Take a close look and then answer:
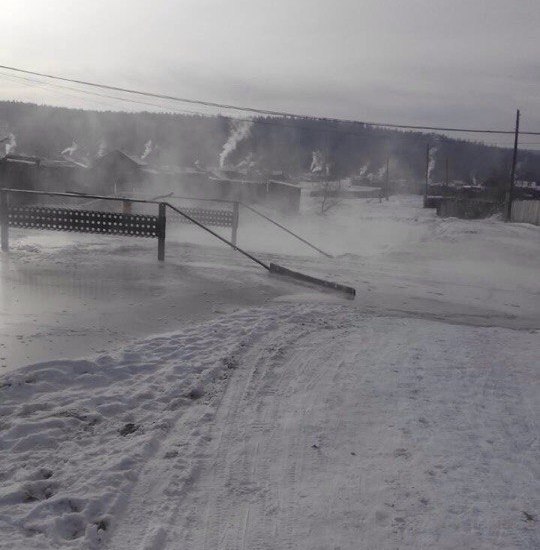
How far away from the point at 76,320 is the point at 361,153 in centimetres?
12400

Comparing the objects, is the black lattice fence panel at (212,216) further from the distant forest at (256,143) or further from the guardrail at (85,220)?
the distant forest at (256,143)

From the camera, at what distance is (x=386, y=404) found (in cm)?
420

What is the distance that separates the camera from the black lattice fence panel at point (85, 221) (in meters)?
9.70

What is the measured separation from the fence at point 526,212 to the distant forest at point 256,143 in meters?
67.0

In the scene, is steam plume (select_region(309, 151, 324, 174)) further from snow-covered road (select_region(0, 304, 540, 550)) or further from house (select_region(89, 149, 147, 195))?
snow-covered road (select_region(0, 304, 540, 550))

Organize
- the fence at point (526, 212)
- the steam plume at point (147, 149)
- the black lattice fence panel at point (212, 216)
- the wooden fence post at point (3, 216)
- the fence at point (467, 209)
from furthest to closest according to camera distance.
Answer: the steam plume at point (147, 149) < the fence at point (467, 209) < the fence at point (526, 212) < the black lattice fence panel at point (212, 216) < the wooden fence post at point (3, 216)

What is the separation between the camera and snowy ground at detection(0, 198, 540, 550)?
108 inches

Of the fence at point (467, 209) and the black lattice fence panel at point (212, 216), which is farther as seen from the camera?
the fence at point (467, 209)

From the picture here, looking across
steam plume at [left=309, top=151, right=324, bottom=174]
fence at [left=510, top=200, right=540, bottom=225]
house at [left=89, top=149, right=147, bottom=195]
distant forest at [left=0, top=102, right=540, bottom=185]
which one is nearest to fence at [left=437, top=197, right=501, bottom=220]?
fence at [left=510, top=200, right=540, bottom=225]

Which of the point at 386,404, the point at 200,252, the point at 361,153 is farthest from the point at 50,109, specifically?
the point at 386,404

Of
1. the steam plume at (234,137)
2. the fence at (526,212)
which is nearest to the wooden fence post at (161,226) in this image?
the fence at (526,212)

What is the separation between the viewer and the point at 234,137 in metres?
112

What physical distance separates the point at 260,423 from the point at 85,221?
714 cm

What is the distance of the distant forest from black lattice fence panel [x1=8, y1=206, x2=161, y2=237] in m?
82.9
